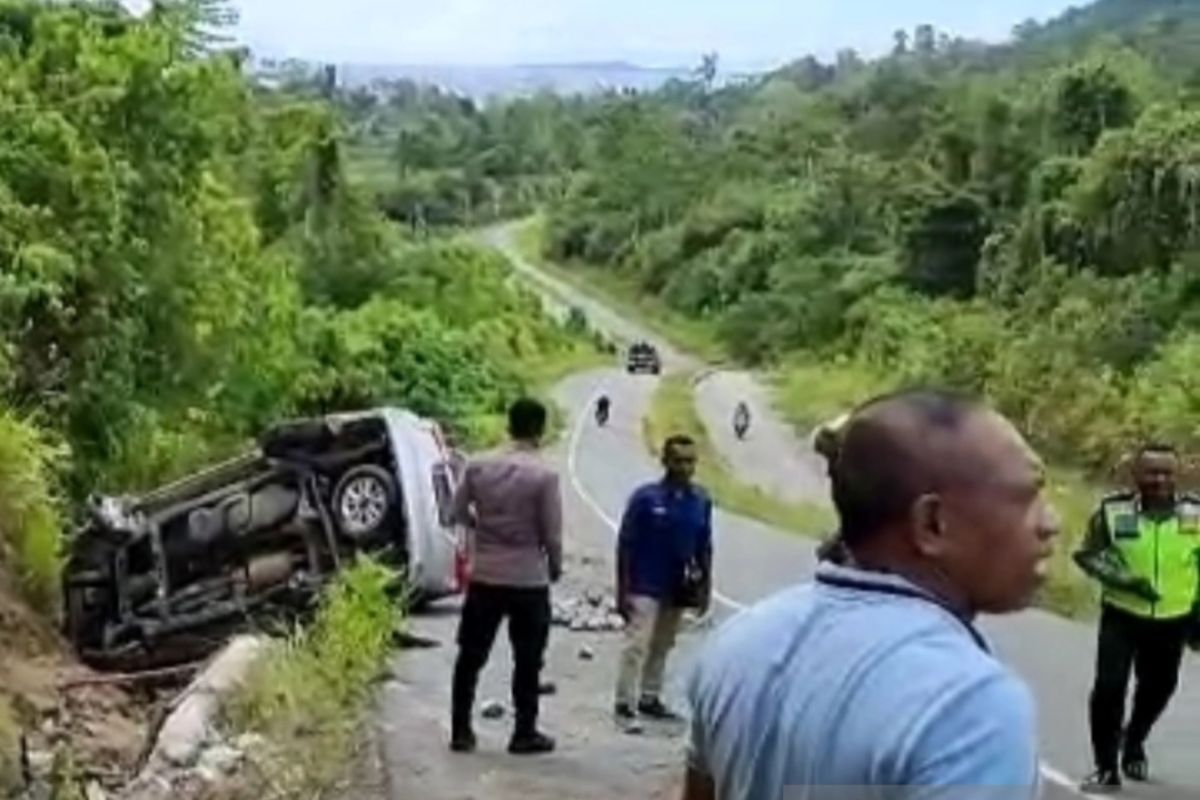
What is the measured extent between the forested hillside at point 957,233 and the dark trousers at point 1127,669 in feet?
80.8

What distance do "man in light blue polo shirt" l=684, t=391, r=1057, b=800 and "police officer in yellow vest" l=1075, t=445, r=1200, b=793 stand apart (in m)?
7.74

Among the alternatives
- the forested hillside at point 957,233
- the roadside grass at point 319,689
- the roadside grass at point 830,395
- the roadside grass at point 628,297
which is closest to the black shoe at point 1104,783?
the roadside grass at point 319,689

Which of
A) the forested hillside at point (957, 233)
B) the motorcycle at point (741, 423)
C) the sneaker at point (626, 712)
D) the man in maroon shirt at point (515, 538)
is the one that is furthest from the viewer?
the motorcycle at point (741, 423)

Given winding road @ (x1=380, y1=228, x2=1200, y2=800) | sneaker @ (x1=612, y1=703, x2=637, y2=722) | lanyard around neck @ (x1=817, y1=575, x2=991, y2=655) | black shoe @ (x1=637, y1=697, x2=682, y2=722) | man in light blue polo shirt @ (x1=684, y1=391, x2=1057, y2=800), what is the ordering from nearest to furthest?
man in light blue polo shirt @ (x1=684, y1=391, x2=1057, y2=800) < lanyard around neck @ (x1=817, y1=575, x2=991, y2=655) < winding road @ (x1=380, y1=228, x2=1200, y2=800) < sneaker @ (x1=612, y1=703, x2=637, y2=722) < black shoe @ (x1=637, y1=697, x2=682, y2=722)

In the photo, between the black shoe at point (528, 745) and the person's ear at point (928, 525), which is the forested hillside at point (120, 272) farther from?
the person's ear at point (928, 525)

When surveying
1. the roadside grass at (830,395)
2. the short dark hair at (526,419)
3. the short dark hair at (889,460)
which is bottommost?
the roadside grass at (830,395)

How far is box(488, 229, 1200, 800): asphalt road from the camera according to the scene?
12883mm

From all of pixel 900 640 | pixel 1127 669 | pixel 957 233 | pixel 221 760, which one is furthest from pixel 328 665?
pixel 957 233

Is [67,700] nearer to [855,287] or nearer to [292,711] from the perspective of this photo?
A: [292,711]

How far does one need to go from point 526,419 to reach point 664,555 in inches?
56.3

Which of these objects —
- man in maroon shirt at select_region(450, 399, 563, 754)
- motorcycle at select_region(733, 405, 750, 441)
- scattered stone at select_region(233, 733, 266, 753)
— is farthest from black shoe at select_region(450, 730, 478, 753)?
motorcycle at select_region(733, 405, 750, 441)

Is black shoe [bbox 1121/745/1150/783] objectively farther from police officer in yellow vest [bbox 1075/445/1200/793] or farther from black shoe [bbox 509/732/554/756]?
black shoe [bbox 509/732/554/756]

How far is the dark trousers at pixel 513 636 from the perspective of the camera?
12.1 meters

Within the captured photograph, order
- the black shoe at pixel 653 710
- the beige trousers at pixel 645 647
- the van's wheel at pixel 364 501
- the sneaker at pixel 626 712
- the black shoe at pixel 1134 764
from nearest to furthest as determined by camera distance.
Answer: the black shoe at pixel 1134 764 → the beige trousers at pixel 645 647 → the sneaker at pixel 626 712 → the black shoe at pixel 653 710 → the van's wheel at pixel 364 501
